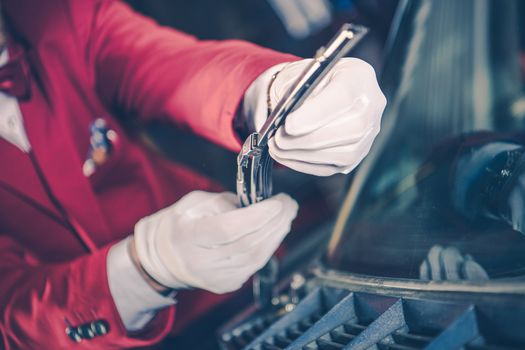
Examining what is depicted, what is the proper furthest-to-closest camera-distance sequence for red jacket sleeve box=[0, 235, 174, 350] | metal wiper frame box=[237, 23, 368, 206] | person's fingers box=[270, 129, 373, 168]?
1. red jacket sleeve box=[0, 235, 174, 350]
2. person's fingers box=[270, 129, 373, 168]
3. metal wiper frame box=[237, 23, 368, 206]

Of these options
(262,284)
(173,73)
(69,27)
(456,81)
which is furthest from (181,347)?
(456,81)

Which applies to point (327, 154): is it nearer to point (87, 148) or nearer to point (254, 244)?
point (254, 244)

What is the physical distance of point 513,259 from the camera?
495 millimetres

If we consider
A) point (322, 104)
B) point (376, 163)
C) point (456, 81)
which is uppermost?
point (322, 104)

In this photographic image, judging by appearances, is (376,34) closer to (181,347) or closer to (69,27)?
(69,27)

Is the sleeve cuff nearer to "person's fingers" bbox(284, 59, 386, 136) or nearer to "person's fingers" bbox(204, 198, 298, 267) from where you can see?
"person's fingers" bbox(204, 198, 298, 267)

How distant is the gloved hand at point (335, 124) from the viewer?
49 centimetres

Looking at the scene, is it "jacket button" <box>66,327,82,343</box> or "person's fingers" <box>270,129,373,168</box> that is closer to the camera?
"person's fingers" <box>270,129,373,168</box>

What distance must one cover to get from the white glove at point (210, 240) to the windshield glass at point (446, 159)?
0.59ft

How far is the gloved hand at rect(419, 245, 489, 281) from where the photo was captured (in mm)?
492

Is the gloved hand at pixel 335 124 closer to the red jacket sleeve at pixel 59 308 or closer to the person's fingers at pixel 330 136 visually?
the person's fingers at pixel 330 136

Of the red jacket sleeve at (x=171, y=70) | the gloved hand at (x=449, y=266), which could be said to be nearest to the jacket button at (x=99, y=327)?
the red jacket sleeve at (x=171, y=70)

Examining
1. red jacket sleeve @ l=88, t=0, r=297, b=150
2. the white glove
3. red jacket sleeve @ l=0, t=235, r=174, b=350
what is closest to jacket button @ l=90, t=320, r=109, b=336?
red jacket sleeve @ l=0, t=235, r=174, b=350

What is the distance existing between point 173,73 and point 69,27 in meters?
0.26
